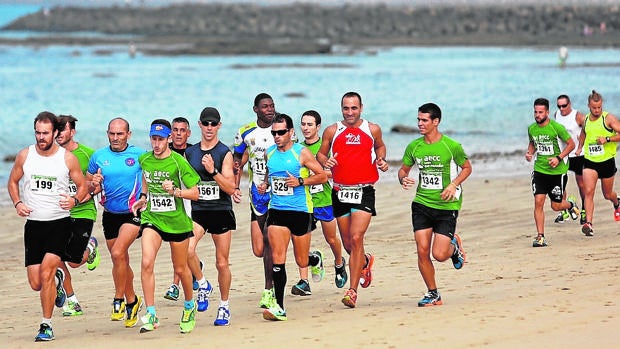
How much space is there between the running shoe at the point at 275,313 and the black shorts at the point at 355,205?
4.50 feet

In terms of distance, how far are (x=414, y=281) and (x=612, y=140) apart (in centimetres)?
406

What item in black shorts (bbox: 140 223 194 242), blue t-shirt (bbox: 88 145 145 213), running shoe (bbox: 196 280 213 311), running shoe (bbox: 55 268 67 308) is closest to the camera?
black shorts (bbox: 140 223 194 242)

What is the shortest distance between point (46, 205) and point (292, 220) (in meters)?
2.15

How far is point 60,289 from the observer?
11.2 m

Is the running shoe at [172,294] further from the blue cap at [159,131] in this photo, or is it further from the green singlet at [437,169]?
the green singlet at [437,169]

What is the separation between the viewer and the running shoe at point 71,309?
36.5 feet

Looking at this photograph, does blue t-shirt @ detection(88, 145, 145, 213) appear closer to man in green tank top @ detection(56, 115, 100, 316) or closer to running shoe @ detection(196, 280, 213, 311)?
man in green tank top @ detection(56, 115, 100, 316)

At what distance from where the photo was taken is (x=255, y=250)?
11.6 m

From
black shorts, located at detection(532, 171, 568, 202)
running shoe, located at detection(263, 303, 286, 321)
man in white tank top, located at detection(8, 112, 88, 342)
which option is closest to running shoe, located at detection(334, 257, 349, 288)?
running shoe, located at detection(263, 303, 286, 321)

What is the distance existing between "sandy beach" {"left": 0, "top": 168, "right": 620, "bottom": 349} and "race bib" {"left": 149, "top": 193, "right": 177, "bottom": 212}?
3.37ft

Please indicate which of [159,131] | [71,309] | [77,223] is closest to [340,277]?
[71,309]

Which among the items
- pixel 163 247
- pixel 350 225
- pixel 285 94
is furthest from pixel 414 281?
pixel 285 94

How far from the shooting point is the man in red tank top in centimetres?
1097

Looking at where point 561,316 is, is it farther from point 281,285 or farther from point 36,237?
point 36,237
